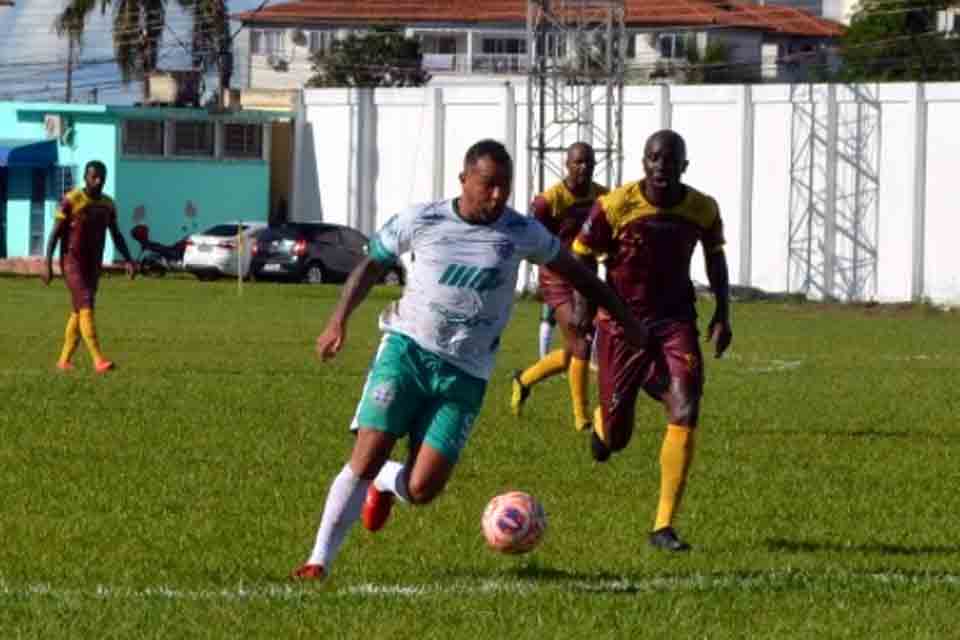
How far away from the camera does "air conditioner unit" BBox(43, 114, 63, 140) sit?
199 feet

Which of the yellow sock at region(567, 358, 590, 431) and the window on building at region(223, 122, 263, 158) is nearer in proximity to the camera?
the yellow sock at region(567, 358, 590, 431)

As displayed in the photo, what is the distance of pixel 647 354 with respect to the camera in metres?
11.7

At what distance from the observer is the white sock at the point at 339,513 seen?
31.1 ft

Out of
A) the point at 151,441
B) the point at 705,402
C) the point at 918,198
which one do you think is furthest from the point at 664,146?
the point at 918,198

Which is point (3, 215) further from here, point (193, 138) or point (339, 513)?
point (339, 513)

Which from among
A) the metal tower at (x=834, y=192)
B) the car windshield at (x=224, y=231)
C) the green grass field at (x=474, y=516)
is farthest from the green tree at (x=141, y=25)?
the green grass field at (x=474, y=516)

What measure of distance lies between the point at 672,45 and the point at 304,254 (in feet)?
247

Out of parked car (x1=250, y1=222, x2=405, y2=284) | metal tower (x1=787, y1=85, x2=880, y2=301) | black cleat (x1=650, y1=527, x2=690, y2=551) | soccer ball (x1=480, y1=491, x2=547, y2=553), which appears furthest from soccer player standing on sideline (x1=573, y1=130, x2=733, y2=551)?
parked car (x1=250, y1=222, x2=405, y2=284)

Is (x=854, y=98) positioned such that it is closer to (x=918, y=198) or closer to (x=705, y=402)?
(x=918, y=198)

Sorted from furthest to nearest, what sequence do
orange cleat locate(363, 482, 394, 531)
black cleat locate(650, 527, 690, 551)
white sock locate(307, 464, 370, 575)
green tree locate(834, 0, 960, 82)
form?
green tree locate(834, 0, 960, 82)
black cleat locate(650, 527, 690, 551)
orange cleat locate(363, 482, 394, 531)
white sock locate(307, 464, 370, 575)

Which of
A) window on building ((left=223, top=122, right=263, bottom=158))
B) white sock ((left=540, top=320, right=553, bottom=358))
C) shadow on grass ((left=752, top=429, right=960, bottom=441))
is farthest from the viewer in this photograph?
window on building ((left=223, top=122, right=263, bottom=158))

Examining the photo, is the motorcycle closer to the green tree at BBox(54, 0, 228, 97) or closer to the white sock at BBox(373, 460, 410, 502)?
the green tree at BBox(54, 0, 228, 97)

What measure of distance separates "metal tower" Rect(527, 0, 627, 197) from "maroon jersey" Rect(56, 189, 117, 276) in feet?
79.5

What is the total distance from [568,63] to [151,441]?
108 feet
